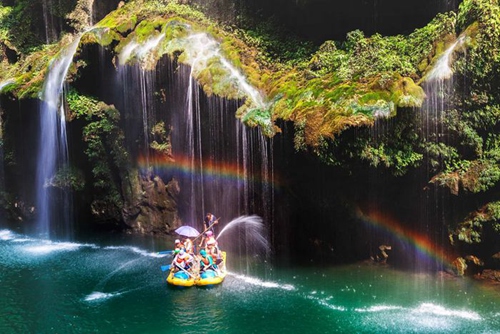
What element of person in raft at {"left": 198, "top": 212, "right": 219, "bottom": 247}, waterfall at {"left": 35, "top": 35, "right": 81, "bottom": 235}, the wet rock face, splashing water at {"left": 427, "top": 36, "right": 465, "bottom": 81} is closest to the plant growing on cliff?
the wet rock face

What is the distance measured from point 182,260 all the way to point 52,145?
12.7m

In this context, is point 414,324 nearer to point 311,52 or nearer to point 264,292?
point 264,292

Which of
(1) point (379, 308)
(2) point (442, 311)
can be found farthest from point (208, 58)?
(2) point (442, 311)

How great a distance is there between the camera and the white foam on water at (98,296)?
16094 mm

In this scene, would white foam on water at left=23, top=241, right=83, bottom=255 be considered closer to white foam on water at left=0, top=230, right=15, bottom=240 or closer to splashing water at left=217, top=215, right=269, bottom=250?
white foam on water at left=0, top=230, right=15, bottom=240

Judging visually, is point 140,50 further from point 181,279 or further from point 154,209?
point 181,279

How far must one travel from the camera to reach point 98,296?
1636 cm

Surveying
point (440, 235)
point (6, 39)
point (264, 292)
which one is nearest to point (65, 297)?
point (264, 292)

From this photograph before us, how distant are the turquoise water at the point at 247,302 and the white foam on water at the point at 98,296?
37 mm

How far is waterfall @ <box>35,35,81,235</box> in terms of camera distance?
24.1 m

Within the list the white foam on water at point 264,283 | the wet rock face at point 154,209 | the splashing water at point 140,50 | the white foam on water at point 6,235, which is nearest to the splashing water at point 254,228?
the white foam on water at point 264,283

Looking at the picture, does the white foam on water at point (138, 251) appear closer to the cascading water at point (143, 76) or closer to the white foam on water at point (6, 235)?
the cascading water at point (143, 76)

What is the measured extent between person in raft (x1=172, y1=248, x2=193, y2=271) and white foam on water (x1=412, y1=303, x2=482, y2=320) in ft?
26.9

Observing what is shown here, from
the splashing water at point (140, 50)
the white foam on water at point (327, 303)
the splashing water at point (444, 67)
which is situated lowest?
the white foam on water at point (327, 303)
